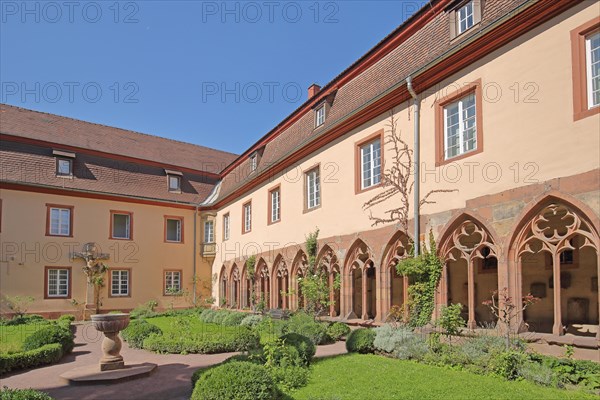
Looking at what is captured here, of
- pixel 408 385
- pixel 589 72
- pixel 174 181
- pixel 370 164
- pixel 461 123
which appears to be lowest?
pixel 408 385

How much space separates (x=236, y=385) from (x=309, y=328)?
21.5 feet

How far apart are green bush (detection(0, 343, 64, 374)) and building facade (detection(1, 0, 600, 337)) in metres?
7.21

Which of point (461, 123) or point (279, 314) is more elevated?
point (461, 123)

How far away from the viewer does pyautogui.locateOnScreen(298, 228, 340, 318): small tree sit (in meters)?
14.4

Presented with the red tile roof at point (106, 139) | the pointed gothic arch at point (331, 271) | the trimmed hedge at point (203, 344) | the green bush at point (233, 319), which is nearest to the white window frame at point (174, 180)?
the red tile roof at point (106, 139)

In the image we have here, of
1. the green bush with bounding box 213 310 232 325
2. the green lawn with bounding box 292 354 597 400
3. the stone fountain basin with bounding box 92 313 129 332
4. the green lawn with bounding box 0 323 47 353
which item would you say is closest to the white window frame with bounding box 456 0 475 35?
the green lawn with bounding box 292 354 597 400

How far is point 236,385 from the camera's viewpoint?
18.9 ft

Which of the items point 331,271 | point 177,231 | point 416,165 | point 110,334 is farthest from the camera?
point 177,231

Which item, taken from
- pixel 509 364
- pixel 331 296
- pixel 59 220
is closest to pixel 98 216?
pixel 59 220

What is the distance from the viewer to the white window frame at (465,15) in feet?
34.0

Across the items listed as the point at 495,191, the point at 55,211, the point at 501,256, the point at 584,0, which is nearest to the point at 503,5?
the point at 584,0

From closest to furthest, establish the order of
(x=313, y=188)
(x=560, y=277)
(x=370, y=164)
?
1. (x=560, y=277)
2. (x=370, y=164)
3. (x=313, y=188)

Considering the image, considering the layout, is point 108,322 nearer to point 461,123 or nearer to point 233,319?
point 461,123

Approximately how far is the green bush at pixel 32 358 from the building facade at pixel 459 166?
23.6 ft
